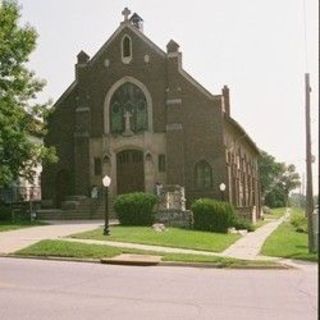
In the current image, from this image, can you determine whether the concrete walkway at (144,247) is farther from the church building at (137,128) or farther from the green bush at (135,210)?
the church building at (137,128)

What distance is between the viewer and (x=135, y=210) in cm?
2875

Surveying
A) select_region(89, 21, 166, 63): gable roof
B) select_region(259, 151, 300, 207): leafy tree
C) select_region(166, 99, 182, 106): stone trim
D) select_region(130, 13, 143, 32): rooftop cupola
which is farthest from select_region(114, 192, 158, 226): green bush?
select_region(259, 151, 300, 207): leafy tree

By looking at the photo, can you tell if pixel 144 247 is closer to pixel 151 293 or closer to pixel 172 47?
pixel 151 293

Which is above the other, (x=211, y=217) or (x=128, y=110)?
(x=128, y=110)

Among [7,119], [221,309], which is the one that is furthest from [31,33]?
[221,309]

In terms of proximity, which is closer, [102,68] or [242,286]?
[242,286]

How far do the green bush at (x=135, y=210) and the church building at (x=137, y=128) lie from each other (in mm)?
7009

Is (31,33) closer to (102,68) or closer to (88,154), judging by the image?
(102,68)

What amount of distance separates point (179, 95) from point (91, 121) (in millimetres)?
6137

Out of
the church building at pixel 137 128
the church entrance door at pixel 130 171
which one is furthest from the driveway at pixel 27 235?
the church building at pixel 137 128

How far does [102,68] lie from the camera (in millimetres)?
38438

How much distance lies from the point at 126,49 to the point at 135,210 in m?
13.3

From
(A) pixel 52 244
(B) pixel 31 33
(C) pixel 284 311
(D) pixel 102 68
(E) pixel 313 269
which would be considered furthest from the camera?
(D) pixel 102 68

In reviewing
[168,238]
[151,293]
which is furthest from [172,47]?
[151,293]
